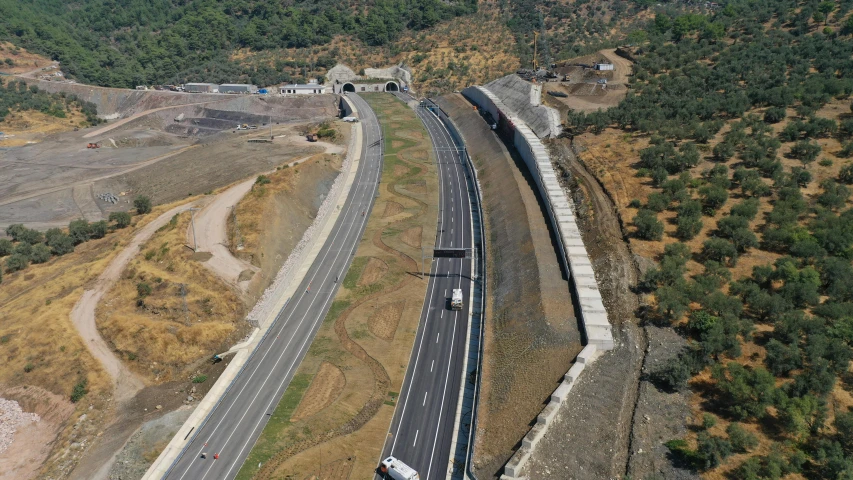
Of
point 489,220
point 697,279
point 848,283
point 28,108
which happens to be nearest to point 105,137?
point 28,108

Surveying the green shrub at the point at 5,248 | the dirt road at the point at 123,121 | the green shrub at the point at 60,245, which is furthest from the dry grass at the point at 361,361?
the dirt road at the point at 123,121

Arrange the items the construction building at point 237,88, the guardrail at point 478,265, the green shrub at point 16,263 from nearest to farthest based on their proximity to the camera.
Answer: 1. the guardrail at point 478,265
2. the green shrub at point 16,263
3. the construction building at point 237,88

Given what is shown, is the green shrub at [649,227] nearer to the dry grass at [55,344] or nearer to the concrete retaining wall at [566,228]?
the concrete retaining wall at [566,228]

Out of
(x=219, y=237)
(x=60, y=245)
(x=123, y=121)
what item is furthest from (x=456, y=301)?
(x=123, y=121)

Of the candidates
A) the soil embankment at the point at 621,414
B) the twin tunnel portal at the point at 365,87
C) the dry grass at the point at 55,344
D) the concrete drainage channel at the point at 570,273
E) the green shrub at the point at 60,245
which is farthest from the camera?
the twin tunnel portal at the point at 365,87

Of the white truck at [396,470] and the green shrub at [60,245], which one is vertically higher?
the green shrub at [60,245]

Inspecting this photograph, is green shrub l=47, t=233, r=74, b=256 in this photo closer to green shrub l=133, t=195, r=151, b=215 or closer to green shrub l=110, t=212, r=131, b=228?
green shrub l=110, t=212, r=131, b=228

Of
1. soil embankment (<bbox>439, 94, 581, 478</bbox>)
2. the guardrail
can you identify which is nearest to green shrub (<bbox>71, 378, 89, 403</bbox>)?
the guardrail
